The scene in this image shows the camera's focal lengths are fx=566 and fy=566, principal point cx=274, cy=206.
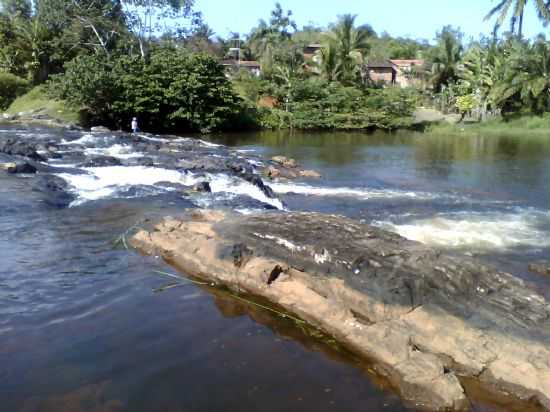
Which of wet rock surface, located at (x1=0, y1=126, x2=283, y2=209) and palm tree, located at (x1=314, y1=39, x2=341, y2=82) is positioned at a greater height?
palm tree, located at (x1=314, y1=39, x2=341, y2=82)

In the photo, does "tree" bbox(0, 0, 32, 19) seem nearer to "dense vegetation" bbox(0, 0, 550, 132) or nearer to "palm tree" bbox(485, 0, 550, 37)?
"dense vegetation" bbox(0, 0, 550, 132)

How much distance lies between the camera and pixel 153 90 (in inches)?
1564

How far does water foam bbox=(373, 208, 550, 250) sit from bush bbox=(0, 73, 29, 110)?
141 feet

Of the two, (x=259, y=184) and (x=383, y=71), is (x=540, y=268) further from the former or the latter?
(x=383, y=71)

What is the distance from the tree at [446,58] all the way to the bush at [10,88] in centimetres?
3812

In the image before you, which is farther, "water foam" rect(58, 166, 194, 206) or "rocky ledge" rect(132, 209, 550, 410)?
"water foam" rect(58, 166, 194, 206)

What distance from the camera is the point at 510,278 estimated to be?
24.2 feet

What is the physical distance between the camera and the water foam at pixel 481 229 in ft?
39.9

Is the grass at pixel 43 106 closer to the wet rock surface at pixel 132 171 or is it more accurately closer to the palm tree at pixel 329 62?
the wet rock surface at pixel 132 171

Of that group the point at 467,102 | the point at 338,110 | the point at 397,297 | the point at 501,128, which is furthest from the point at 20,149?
the point at 467,102

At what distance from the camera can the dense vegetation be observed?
4031cm

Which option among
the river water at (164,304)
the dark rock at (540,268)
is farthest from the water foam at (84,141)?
the dark rock at (540,268)

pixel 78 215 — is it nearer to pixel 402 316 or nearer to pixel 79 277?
pixel 79 277

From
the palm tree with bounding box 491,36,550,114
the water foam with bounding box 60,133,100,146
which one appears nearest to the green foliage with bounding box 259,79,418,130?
the palm tree with bounding box 491,36,550,114
